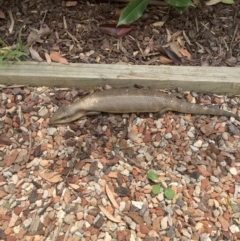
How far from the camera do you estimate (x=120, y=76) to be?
106 inches

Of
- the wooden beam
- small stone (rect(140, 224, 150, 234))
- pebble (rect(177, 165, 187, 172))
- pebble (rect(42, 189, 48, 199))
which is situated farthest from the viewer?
the wooden beam

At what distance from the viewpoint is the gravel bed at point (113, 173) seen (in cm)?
222

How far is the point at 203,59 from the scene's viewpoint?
2871mm

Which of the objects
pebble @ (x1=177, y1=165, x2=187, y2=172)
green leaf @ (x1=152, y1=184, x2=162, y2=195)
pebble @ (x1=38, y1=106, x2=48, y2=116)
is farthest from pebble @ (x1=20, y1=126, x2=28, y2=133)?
pebble @ (x1=177, y1=165, x2=187, y2=172)

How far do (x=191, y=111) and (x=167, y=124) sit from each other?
19 cm

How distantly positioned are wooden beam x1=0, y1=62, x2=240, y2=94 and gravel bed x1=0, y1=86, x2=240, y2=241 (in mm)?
82

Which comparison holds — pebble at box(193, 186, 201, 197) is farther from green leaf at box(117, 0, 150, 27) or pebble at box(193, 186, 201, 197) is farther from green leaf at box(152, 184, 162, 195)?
green leaf at box(117, 0, 150, 27)

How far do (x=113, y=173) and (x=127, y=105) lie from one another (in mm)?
486

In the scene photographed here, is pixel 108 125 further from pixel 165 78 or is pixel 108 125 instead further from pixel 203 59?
pixel 203 59

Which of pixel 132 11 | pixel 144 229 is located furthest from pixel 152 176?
pixel 132 11

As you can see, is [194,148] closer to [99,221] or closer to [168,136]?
[168,136]

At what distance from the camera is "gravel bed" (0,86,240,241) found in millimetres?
2225

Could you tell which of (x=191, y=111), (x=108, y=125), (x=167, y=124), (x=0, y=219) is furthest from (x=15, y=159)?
(x=191, y=111)

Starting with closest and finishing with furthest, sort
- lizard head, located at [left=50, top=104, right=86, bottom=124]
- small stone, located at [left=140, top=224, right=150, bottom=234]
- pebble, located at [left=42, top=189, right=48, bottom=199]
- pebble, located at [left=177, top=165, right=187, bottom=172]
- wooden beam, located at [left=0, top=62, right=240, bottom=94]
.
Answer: small stone, located at [left=140, top=224, right=150, bottom=234], pebble, located at [left=42, top=189, right=48, bottom=199], pebble, located at [left=177, top=165, right=187, bottom=172], lizard head, located at [left=50, top=104, right=86, bottom=124], wooden beam, located at [left=0, top=62, right=240, bottom=94]
